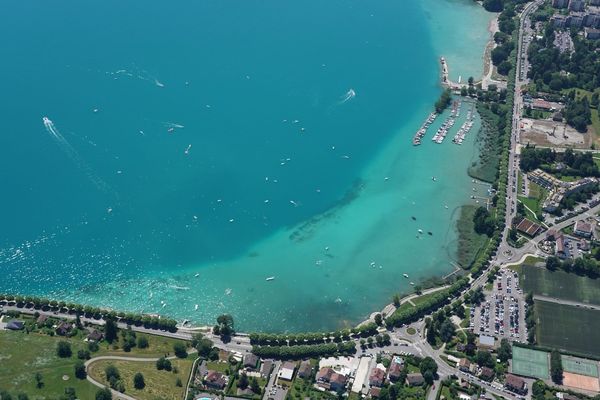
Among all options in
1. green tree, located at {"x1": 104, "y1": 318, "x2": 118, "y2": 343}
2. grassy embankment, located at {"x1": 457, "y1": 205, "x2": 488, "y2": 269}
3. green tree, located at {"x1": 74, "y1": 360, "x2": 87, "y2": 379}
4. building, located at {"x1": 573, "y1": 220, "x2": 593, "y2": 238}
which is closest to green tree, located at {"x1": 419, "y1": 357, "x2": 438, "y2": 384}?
grassy embankment, located at {"x1": 457, "y1": 205, "x2": 488, "y2": 269}

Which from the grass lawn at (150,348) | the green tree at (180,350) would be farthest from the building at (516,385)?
the grass lawn at (150,348)

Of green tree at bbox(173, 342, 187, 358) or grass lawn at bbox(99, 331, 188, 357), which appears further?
grass lawn at bbox(99, 331, 188, 357)

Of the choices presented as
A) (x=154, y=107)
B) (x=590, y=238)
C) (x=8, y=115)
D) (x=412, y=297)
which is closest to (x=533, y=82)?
(x=590, y=238)

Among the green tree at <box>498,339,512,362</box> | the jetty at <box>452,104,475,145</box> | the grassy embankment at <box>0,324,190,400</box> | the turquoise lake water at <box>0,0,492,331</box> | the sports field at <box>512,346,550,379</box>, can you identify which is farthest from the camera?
the jetty at <box>452,104,475,145</box>

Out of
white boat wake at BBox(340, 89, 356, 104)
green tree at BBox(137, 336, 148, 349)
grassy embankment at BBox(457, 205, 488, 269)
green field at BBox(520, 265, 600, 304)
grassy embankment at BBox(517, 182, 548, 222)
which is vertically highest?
white boat wake at BBox(340, 89, 356, 104)

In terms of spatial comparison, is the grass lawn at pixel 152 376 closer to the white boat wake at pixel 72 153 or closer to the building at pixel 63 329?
the building at pixel 63 329

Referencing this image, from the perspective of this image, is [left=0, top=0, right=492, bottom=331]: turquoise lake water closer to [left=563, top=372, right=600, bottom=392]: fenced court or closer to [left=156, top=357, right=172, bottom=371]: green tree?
[left=156, top=357, right=172, bottom=371]: green tree

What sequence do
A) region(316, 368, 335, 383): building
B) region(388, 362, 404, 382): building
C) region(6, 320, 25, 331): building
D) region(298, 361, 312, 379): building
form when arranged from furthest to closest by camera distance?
region(6, 320, 25, 331): building
region(388, 362, 404, 382): building
region(298, 361, 312, 379): building
region(316, 368, 335, 383): building
